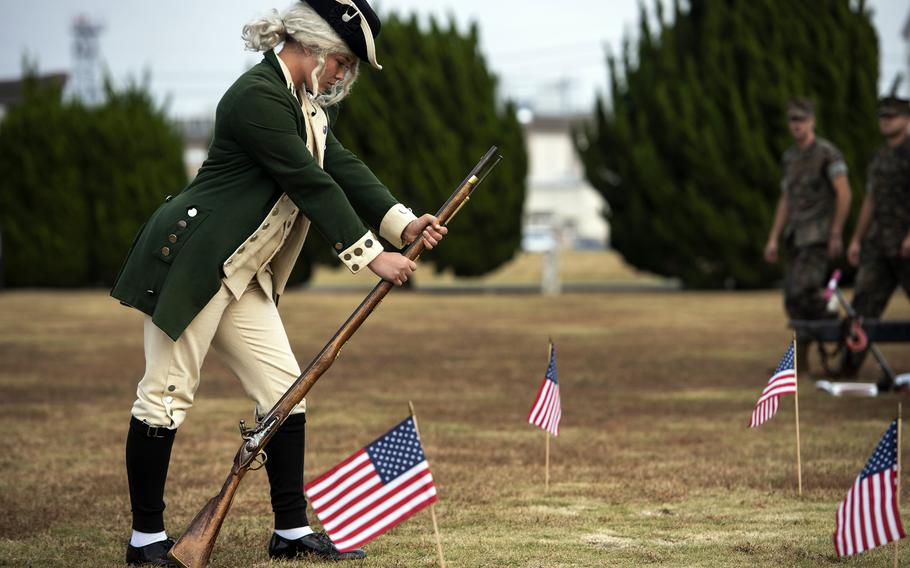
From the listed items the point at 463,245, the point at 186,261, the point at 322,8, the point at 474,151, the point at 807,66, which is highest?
the point at 322,8

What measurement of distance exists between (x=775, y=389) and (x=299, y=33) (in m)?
2.79

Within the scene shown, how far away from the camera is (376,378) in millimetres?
11562

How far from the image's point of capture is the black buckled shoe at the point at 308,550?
499cm

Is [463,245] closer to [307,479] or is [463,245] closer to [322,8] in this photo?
Answer: [307,479]

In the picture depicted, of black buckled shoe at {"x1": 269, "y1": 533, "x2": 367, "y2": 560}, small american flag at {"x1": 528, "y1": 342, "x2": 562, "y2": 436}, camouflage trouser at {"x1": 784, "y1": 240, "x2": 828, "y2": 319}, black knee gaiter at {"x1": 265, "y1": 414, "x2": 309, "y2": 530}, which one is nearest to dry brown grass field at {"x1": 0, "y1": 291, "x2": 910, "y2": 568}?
black buckled shoe at {"x1": 269, "y1": 533, "x2": 367, "y2": 560}

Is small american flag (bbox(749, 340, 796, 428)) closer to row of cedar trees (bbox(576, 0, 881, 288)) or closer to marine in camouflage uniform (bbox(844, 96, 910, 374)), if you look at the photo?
marine in camouflage uniform (bbox(844, 96, 910, 374))

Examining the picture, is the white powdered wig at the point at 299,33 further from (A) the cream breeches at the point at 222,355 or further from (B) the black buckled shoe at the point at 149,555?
(B) the black buckled shoe at the point at 149,555

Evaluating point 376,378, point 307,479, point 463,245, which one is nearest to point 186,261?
point 307,479

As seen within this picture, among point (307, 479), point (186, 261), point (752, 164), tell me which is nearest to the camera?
point (186, 261)

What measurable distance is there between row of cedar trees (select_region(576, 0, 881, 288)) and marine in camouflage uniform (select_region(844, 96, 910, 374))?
1685cm

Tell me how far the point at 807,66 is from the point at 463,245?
829 cm

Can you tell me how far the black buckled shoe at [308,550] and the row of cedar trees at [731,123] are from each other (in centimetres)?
2309

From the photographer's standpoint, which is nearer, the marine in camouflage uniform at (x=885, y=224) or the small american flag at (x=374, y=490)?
the small american flag at (x=374, y=490)

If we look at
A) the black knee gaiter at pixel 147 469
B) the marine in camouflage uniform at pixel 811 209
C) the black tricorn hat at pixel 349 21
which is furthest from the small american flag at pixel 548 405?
the marine in camouflage uniform at pixel 811 209
